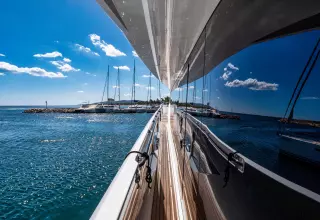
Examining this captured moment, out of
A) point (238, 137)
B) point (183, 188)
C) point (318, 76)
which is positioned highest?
point (318, 76)

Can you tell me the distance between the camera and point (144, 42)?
2316 millimetres

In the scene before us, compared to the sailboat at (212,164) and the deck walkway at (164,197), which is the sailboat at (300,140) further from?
the deck walkway at (164,197)

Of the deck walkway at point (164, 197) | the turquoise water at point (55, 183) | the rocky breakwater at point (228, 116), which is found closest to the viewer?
the rocky breakwater at point (228, 116)

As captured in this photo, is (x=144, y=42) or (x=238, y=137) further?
(x=144, y=42)

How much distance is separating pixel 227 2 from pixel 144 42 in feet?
4.70

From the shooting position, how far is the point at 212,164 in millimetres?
1278

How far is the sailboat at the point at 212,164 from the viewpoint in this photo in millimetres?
531

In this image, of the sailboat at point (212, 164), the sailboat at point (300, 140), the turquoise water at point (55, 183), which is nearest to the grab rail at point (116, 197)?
the sailboat at point (212, 164)

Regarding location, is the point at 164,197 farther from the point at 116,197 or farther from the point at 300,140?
the point at 300,140

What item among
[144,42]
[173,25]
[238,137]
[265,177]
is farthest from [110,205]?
[144,42]

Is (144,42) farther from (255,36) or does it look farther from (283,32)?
(283,32)

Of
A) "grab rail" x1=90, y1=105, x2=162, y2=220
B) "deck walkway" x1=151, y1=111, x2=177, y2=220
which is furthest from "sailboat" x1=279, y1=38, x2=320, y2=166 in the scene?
"deck walkway" x1=151, y1=111, x2=177, y2=220

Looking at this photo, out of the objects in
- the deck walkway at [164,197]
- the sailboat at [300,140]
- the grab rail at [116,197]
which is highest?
the sailboat at [300,140]

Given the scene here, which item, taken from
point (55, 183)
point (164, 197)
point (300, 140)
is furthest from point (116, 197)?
point (55, 183)
